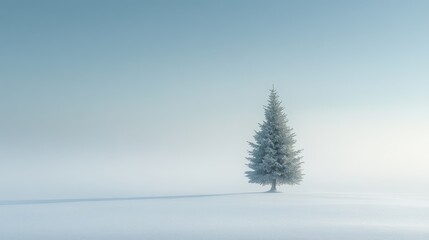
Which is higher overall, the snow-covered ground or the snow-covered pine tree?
the snow-covered pine tree

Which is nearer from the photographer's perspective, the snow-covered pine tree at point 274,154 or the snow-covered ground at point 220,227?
the snow-covered ground at point 220,227

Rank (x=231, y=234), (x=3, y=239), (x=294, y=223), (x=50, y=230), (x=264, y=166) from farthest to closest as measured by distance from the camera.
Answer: (x=264, y=166), (x=294, y=223), (x=50, y=230), (x=231, y=234), (x=3, y=239)

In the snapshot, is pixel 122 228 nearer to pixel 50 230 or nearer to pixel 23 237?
pixel 50 230

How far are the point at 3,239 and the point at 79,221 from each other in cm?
471

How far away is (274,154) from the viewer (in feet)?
139

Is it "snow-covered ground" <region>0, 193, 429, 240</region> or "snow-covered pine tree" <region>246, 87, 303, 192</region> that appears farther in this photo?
"snow-covered pine tree" <region>246, 87, 303, 192</region>

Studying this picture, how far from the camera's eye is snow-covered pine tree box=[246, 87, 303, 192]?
41719mm

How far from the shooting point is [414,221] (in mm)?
16719

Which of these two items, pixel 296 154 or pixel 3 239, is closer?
pixel 3 239

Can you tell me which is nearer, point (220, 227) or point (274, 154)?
point (220, 227)

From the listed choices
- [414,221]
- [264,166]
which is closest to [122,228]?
[414,221]

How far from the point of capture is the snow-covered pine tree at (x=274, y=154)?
137 feet

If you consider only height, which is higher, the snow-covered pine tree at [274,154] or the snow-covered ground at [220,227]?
the snow-covered pine tree at [274,154]

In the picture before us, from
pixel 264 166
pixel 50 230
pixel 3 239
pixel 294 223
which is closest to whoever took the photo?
pixel 3 239
